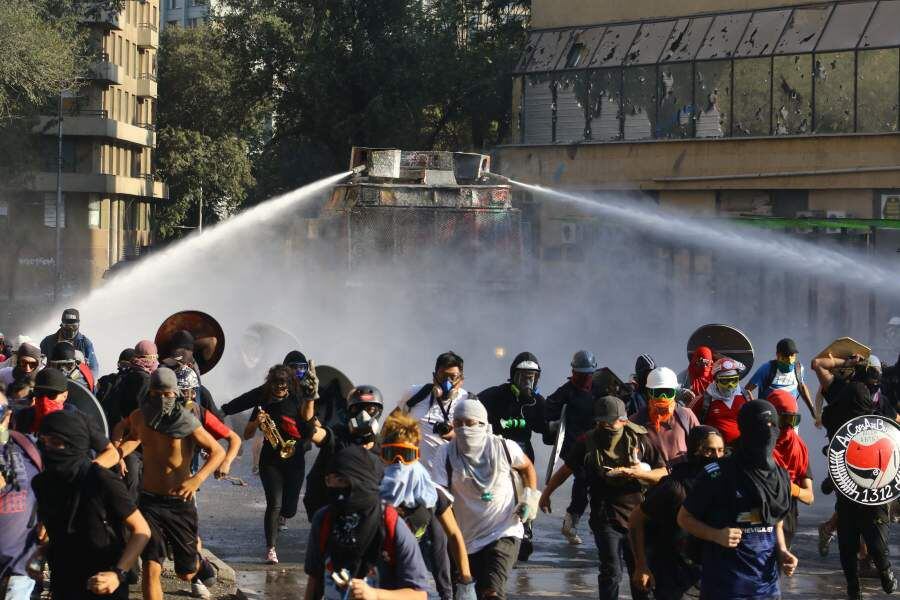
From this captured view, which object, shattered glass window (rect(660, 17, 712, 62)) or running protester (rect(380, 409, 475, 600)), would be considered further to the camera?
shattered glass window (rect(660, 17, 712, 62))

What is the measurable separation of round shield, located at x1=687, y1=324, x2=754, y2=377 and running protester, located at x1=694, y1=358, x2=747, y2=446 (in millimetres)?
3715

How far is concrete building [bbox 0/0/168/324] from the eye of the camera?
63.7m

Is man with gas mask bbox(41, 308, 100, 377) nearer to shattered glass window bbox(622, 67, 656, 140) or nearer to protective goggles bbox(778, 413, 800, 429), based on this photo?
protective goggles bbox(778, 413, 800, 429)

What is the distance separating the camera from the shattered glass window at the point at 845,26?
105 feet

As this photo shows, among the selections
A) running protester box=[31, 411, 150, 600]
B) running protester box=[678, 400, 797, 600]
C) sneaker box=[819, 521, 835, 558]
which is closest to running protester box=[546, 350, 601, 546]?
sneaker box=[819, 521, 835, 558]

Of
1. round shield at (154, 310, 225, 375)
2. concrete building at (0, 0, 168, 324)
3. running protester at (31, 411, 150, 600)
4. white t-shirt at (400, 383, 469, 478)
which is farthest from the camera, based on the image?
concrete building at (0, 0, 168, 324)

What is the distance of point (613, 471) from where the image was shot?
315 inches

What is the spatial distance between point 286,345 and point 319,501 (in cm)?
1012

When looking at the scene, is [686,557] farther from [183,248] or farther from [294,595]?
[183,248]

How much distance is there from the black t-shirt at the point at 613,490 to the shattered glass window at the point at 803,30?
85.3 feet

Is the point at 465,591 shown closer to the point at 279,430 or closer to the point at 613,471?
the point at 613,471

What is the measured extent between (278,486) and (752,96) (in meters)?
25.2

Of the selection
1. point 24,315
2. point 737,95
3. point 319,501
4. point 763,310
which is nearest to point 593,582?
point 319,501

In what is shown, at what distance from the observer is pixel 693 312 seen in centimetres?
2969
